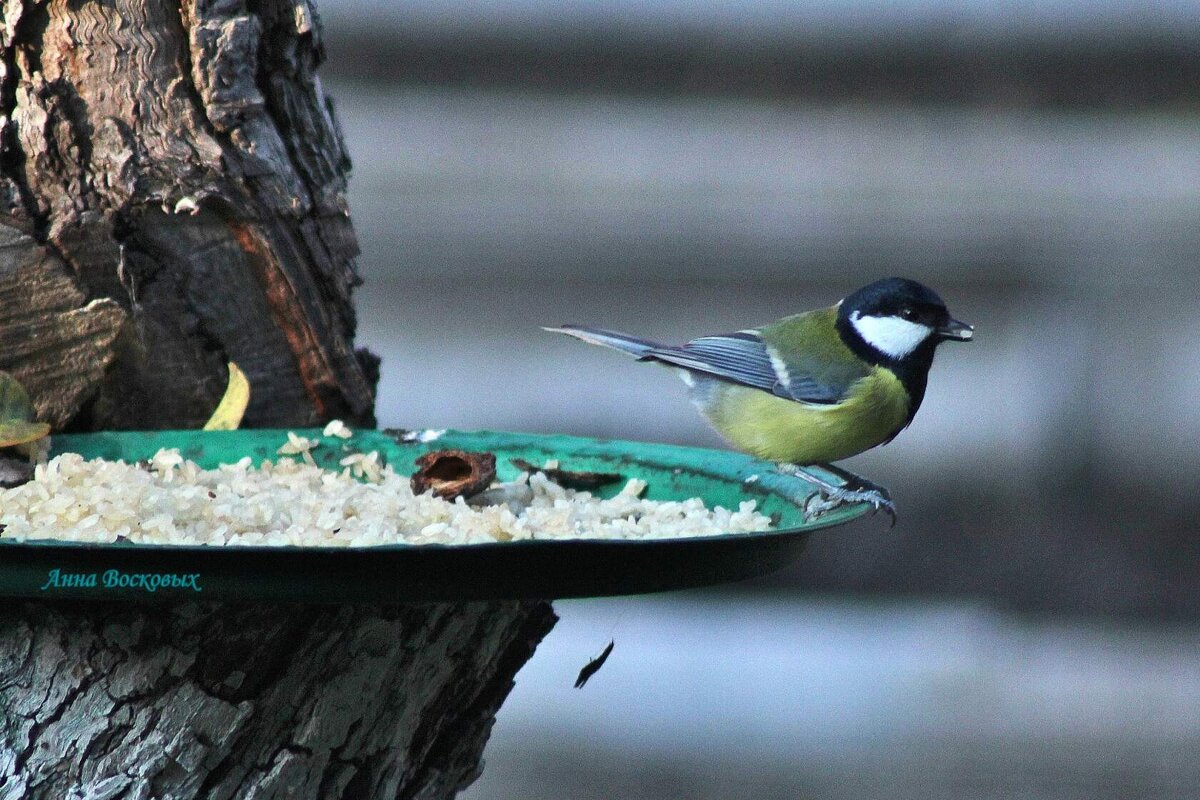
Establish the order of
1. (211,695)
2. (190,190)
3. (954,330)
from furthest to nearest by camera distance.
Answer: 1. (954,330)
2. (190,190)
3. (211,695)

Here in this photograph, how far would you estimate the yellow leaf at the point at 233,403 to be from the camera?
2.03 meters

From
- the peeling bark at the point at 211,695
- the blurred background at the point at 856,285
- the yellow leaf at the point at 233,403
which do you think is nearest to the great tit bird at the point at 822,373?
the blurred background at the point at 856,285

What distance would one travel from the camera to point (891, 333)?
2.45 m

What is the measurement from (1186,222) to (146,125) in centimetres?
217

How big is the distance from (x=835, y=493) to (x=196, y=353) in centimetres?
101

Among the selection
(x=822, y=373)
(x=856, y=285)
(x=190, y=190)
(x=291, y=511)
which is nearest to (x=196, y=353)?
(x=190, y=190)

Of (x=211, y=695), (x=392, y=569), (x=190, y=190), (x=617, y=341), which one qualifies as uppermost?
(x=190, y=190)

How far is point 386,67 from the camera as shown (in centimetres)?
290

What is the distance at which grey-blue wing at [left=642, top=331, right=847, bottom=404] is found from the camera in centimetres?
241

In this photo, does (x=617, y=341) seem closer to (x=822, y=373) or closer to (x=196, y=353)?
(x=822, y=373)

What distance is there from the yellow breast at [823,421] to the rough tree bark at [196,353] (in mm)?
708

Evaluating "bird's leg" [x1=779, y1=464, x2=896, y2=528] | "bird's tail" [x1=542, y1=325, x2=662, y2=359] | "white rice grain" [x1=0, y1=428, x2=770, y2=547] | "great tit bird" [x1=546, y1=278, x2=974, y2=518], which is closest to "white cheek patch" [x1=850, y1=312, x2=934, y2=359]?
"great tit bird" [x1=546, y1=278, x2=974, y2=518]

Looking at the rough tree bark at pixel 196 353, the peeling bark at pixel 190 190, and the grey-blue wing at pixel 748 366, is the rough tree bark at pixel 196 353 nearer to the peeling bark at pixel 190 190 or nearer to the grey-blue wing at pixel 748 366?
the peeling bark at pixel 190 190

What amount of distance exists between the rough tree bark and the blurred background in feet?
2.56
